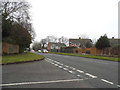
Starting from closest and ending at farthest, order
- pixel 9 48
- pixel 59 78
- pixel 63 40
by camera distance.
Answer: pixel 59 78, pixel 9 48, pixel 63 40

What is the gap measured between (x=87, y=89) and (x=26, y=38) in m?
35.9

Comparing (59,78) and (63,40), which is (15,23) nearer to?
(59,78)

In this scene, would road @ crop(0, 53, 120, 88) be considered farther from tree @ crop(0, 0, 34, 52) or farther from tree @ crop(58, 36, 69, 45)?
tree @ crop(58, 36, 69, 45)

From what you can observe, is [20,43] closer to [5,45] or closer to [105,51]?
[5,45]

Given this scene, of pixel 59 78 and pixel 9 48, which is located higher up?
pixel 9 48

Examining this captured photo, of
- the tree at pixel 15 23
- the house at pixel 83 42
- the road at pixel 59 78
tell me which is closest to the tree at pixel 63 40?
the house at pixel 83 42

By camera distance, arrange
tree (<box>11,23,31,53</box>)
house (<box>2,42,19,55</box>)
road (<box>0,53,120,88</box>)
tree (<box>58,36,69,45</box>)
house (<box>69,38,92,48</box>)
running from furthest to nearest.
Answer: tree (<box>58,36,69,45</box>) → house (<box>69,38,92,48</box>) → tree (<box>11,23,31,53</box>) → house (<box>2,42,19,55</box>) → road (<box>0,53,120,88</box>)

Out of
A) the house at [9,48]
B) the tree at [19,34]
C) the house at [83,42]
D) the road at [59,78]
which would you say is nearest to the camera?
the road at [59,78]

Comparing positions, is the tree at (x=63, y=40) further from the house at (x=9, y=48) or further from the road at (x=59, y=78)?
the road at (x=59, y=78)

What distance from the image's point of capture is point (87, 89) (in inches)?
253

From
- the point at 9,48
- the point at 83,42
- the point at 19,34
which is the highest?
the point at 83,42

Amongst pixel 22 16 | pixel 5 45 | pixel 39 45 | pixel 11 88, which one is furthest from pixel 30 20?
pixel 39 45

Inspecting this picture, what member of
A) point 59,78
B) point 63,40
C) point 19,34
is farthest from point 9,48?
point 63,40

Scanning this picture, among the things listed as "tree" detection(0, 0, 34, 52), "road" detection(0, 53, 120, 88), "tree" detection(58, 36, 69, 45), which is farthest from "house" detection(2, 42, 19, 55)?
"tree" detection(58, 36, 69, 45)
